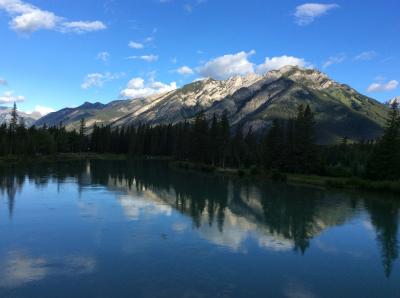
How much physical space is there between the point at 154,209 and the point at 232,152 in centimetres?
8961

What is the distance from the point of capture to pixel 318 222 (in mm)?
45031

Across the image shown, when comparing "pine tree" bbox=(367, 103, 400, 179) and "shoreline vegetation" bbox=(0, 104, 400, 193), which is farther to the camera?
"shoreline vegetation" bbox=(0, 104, 400, 193)

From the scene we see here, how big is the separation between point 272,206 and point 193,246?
2599 centimetres

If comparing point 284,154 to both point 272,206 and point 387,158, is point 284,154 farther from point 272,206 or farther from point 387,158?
point 272,206

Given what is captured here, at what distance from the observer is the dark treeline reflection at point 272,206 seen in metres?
39.1

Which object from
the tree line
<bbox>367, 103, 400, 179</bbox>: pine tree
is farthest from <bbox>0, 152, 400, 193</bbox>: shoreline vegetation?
the tree line

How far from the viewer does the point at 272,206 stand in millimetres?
55156

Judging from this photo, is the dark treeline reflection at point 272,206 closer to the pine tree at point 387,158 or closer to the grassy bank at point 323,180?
the grassy bank at point 323,180

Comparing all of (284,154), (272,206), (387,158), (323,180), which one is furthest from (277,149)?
(272,206)

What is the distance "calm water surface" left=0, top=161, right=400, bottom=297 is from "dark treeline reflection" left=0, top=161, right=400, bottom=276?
0.22 metres

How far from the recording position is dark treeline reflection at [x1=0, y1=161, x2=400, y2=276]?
128ft

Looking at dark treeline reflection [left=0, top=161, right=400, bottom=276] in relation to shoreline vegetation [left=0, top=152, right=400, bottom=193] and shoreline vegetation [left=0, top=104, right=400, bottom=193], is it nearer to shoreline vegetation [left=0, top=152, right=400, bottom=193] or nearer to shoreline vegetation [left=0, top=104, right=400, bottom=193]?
shoreline vegetation [left=0, top=152, right=400, bottom=193]

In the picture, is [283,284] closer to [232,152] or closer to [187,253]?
[187,253]

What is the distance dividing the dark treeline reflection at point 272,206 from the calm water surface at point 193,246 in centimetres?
22
